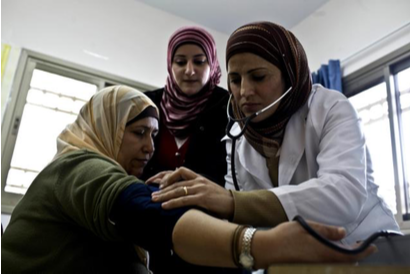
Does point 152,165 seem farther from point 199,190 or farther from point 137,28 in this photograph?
point 137,28

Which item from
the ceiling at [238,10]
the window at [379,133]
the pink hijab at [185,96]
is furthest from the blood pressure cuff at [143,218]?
the ceiling at [238,10]

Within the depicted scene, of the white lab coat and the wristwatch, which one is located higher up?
the white lab coat

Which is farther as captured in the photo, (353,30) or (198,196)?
(353,30)

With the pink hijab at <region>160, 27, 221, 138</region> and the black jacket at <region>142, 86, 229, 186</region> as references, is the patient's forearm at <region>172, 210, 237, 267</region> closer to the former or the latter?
the black jacket at <region>142, 86, 229, 186</region>

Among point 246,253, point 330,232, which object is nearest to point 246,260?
point 246,253

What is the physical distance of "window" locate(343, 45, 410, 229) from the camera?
8.16 feet

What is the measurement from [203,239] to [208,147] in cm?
80

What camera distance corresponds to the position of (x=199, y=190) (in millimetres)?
800

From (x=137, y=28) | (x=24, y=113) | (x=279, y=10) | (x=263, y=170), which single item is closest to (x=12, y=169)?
(x=24, y=113)

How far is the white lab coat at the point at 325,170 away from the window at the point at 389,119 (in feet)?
5.03

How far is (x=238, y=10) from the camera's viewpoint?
3.38m

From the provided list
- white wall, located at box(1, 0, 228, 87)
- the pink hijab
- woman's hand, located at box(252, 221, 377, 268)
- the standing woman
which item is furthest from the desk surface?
white wall, located at box(1, 0, 228, 87)

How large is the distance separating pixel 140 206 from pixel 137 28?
2.75 meters

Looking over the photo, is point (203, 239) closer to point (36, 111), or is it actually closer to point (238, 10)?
point (36, 111)
